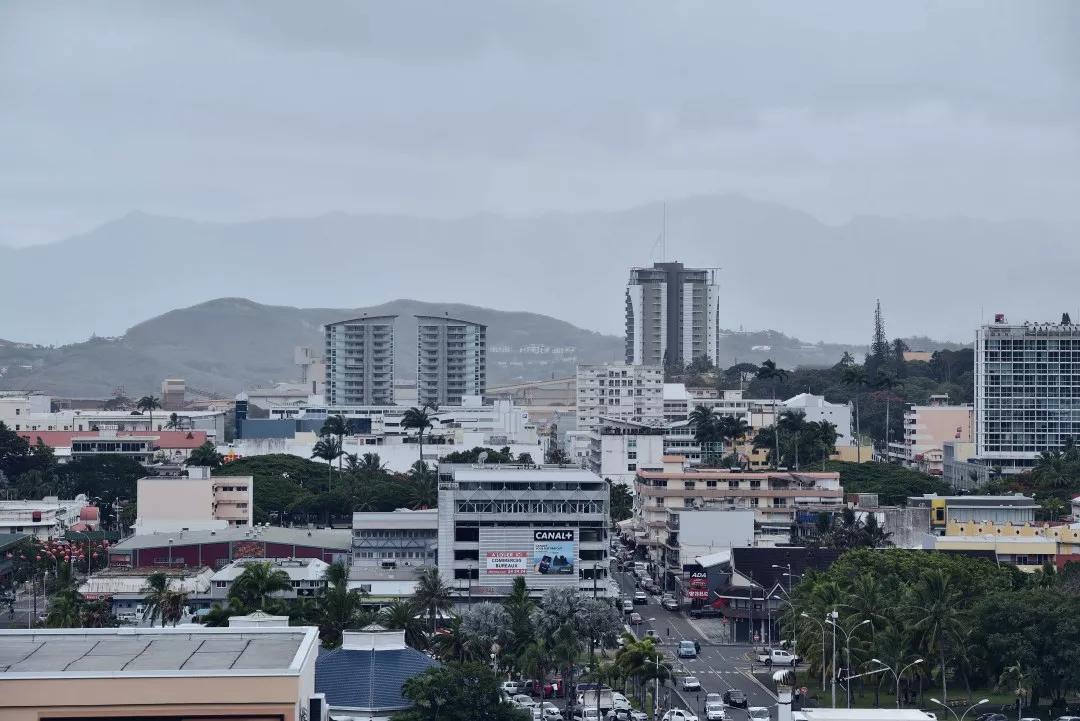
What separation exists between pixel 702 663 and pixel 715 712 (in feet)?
37.5

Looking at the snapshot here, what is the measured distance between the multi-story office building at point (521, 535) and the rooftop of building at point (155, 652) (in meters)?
36.8

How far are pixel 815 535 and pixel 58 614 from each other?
40.7 metres

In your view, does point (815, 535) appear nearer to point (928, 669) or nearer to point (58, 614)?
point (928, 669)

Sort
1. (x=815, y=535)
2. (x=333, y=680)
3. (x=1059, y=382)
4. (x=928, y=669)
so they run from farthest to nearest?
(x=1059, y=382), (x=815, y=535), (x=928, y=669), (x=333, y=680)

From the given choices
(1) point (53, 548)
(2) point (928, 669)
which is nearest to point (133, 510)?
(1) point (53, 548)

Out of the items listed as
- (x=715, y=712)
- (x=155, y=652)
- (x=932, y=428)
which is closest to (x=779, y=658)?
(x=715, y=712)

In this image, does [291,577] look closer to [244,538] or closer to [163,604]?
[244,538]

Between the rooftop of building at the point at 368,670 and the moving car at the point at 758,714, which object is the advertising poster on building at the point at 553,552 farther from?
the rooftop of building at the point at 368,670

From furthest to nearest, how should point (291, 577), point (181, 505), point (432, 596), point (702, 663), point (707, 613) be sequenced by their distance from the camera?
point (181, 505), point (707, 613), point (291, 577), point (702, 663), point (432, 596)

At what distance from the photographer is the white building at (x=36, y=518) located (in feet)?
307

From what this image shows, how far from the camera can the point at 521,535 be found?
72312 mm

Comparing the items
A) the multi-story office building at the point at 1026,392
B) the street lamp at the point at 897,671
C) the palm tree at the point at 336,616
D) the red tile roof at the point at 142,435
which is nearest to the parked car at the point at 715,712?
the street lamp at the point at 897,671

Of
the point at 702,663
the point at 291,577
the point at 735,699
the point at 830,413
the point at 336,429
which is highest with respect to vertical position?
the point at 830,413

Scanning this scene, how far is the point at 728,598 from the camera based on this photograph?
73.0m
